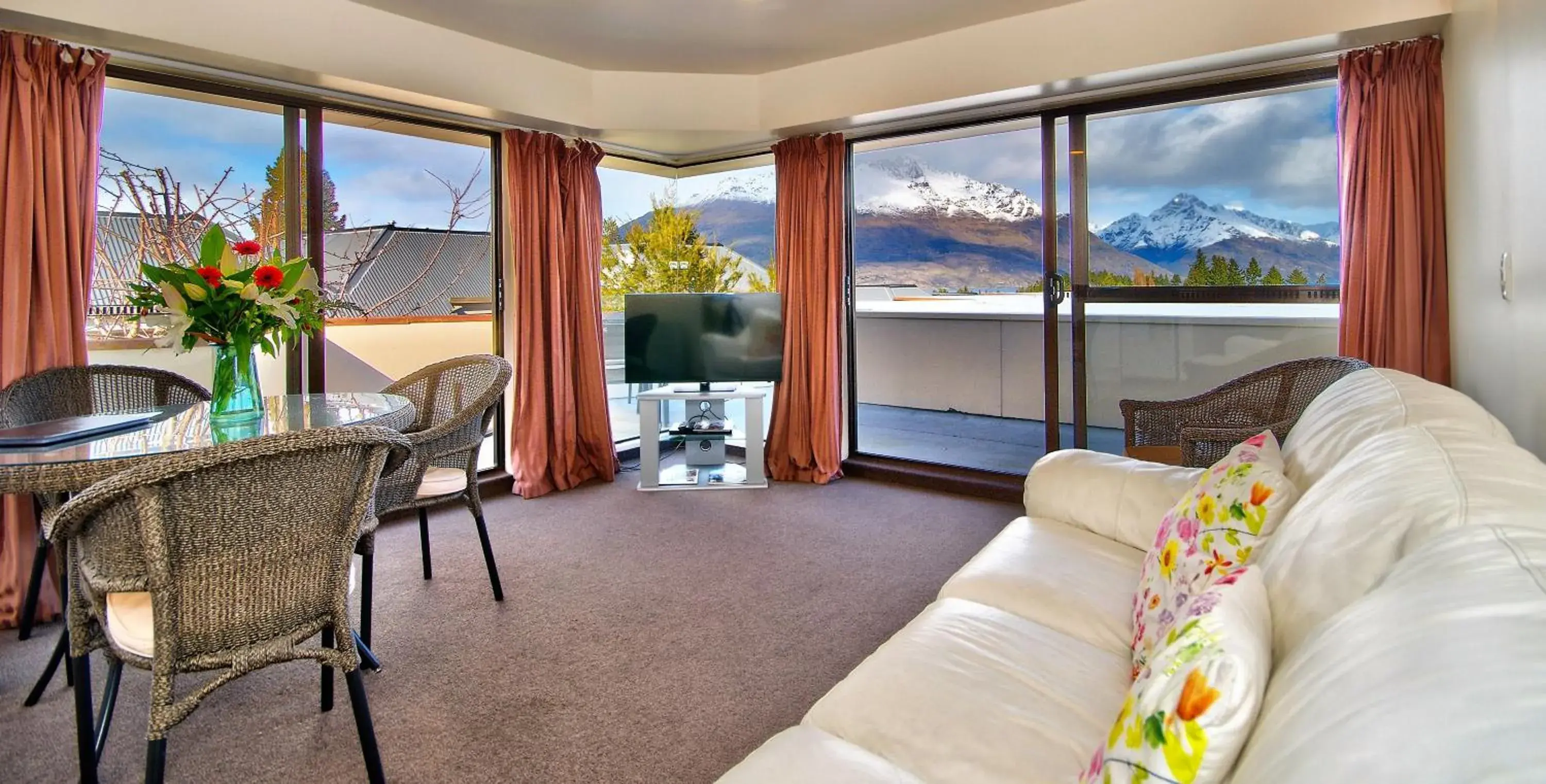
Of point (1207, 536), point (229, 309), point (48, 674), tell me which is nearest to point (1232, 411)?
point (1207, 536)

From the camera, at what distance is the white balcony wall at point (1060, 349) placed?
3.90 m

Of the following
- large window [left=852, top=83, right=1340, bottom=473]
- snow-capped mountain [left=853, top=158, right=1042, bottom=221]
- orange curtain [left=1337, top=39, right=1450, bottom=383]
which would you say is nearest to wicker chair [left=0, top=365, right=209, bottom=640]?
large window [left=852, top=83, right=1340, bottom=473]

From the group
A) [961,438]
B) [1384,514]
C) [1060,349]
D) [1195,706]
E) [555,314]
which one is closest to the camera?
[1195,706]

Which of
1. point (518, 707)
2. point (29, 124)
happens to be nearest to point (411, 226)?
point (29, 124)

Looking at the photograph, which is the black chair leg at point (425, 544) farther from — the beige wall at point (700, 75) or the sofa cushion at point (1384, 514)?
the sofa cushion at point (1384, 514)

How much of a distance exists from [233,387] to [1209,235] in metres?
4.22

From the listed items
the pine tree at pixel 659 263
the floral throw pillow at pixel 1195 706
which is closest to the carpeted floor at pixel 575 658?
the floral throw pillow at pixel 1195 706

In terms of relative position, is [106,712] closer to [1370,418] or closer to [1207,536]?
[1207,536]

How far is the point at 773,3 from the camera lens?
3773 millimetres

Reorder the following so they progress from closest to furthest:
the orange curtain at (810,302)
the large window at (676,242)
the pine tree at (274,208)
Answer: the pine tree at (274,208), the orange curtain at (810,302), the large window at (676,242)

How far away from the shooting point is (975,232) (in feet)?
16.2

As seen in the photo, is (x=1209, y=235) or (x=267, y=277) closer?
(x=267, y=277)

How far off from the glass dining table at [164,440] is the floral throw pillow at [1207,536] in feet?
6.42

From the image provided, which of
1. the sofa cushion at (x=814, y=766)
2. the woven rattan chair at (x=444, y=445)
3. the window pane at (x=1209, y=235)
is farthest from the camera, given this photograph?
the window pane at (x=1209, y=235)
